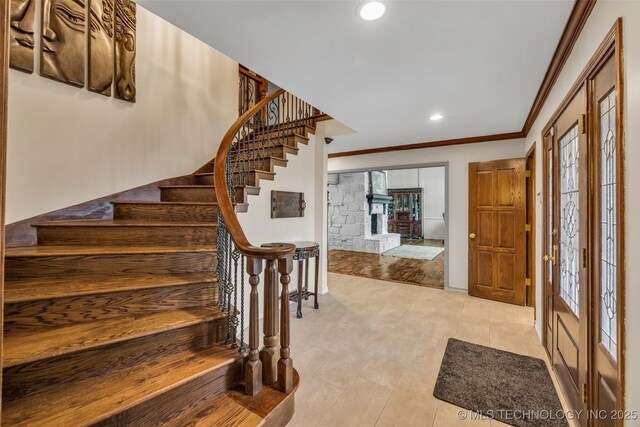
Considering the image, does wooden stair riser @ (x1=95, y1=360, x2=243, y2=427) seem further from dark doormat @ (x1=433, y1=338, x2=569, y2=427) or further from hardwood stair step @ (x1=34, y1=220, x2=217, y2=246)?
dark doormat @ (x1=433, y1=338, x2=569, y2=427)

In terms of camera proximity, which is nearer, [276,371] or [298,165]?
[276,371]

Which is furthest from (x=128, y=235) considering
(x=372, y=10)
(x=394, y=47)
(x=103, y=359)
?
(x=394, y=47)

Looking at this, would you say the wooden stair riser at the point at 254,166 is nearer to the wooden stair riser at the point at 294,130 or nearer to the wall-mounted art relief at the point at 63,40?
the wooden stair riser at the point at 294,130

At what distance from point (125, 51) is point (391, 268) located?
17.6 ft

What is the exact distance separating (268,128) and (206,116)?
847mm

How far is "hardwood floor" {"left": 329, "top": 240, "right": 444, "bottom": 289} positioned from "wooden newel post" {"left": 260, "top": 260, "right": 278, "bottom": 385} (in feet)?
11.9

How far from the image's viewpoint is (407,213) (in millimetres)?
11039

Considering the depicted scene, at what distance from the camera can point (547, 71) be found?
211 cm

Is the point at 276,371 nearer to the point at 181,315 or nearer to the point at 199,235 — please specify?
the point at 181,315

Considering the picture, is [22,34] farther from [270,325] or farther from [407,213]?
[407,213]

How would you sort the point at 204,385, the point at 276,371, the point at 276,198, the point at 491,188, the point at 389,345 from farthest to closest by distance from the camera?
the point at 491,188 → the point at 276,198 → the point at 389,345 → the point at 276,371 → the point at 204,385

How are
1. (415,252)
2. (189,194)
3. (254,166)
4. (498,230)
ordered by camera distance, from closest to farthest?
(189,194)
(254,166)
(498,230)
(415,252)

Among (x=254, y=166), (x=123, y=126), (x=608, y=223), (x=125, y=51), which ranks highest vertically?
(x=125, y=51)

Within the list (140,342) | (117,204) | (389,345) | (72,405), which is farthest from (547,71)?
(117,204)
